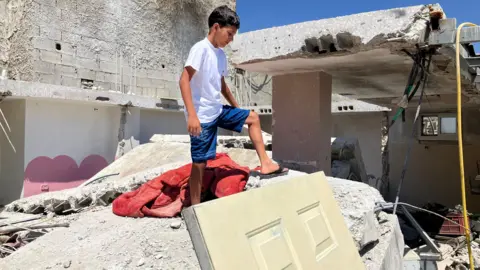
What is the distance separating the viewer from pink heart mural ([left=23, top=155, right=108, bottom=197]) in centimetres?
723

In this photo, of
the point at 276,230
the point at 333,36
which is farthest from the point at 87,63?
the point at 276,230

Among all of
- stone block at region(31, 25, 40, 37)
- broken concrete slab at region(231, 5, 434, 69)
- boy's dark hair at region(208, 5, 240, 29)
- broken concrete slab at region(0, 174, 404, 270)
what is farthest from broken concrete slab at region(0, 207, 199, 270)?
stone block at region(31, 25, 40, 37)

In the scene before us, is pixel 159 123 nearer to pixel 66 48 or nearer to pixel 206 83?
pixel 66 48

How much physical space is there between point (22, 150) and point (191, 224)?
692cm

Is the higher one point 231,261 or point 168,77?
point 168,77

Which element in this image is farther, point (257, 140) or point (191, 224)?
point (257, 140)

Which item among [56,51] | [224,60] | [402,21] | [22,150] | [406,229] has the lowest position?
[406,229]

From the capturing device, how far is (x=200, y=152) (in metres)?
2.74

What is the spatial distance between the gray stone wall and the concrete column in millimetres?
5947

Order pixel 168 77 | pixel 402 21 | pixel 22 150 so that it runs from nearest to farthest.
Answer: pixel 402 21, pixel 22 150, pixel 168 77

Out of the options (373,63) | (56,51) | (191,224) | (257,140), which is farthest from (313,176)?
(56,51)

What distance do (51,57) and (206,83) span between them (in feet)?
23.1

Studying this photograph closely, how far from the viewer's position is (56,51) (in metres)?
8.64

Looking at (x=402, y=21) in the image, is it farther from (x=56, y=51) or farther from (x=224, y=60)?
(x=56, y=51)
